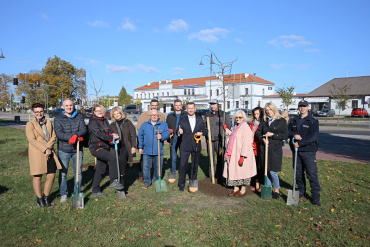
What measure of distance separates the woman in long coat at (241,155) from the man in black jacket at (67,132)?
3151 millimetres

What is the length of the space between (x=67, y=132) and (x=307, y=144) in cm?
474

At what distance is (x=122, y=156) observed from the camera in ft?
22.1

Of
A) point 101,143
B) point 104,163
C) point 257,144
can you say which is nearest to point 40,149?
point 101,143

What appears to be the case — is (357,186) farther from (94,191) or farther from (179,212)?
(94,191)

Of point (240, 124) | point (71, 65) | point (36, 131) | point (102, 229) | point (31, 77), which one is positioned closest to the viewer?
point (102, 229)

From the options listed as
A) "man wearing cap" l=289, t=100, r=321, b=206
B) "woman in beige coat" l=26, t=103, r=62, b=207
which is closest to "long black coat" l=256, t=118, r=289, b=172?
"man wearing cap" l=289, t=100, r=321, b=206

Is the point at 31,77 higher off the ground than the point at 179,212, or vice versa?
the point at 31,77

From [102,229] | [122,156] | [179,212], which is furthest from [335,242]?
[122,156]

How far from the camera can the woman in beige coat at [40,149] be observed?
17.2 feet

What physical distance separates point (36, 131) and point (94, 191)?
6.04 ft

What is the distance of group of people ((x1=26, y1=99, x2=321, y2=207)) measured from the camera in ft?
18.0

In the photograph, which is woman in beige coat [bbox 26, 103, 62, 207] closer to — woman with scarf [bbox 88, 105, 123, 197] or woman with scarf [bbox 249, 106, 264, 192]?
woman with scarf [bbox 88, 105, 123, 197]

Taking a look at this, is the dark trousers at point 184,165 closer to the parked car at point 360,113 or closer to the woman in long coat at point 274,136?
the woman in long coat at point 274,136

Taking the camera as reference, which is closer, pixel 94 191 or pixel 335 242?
pixel 335 242
